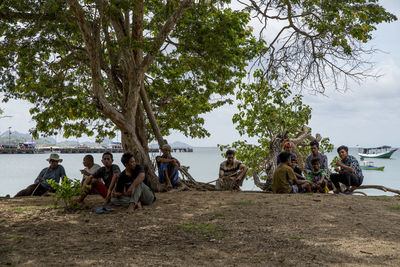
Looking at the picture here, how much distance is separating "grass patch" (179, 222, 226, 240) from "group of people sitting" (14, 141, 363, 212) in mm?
1299

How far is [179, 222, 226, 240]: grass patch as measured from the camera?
425 cm

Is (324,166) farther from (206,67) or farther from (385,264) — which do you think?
(385,264)

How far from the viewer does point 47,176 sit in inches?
306

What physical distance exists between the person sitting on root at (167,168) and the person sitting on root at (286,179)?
8.04ft

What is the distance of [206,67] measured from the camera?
934 centimetres

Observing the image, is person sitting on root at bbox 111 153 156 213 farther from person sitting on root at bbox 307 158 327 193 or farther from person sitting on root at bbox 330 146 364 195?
person sitting on root at bbox 330 146 364 195

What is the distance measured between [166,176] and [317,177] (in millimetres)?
3425

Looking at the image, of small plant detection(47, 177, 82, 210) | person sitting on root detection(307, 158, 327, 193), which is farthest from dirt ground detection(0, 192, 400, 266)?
person sitting on root detection(307, 158, 327, 193)

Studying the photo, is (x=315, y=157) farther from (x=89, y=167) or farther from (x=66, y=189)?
(x=66, y=189)

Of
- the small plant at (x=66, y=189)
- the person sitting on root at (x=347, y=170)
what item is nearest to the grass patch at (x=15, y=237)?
the small plant at (x=66, y=189)

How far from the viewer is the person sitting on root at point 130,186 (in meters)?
5.68

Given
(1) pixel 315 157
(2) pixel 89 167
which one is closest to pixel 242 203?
(1) pixel 315 157

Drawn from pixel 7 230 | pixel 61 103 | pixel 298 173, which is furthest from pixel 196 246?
pixel 61 103

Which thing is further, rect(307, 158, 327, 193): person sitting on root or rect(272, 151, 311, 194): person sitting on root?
rect(307, 158, 327, 193): person sitting on root
